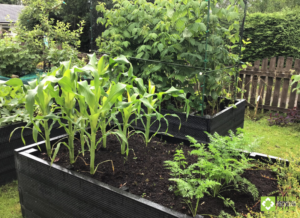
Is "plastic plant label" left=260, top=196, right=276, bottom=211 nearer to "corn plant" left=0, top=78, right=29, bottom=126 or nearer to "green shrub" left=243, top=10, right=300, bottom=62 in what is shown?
"corn plant" left=0, top=78, right=29, bottom=126

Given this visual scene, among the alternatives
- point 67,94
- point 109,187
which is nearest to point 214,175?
point 109,187

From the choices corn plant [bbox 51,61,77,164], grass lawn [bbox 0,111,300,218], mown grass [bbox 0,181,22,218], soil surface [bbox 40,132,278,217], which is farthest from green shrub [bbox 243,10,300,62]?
mown grass [bbox 0,181,22,218]

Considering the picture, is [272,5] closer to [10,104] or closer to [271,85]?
[271,85]

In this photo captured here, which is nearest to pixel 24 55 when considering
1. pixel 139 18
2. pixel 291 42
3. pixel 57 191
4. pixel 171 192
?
pixel 139 18

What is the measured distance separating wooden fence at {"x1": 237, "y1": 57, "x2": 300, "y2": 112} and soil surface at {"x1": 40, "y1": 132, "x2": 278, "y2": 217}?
342cm

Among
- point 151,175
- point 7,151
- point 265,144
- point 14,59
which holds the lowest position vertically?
point 265,144

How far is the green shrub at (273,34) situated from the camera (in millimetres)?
6590

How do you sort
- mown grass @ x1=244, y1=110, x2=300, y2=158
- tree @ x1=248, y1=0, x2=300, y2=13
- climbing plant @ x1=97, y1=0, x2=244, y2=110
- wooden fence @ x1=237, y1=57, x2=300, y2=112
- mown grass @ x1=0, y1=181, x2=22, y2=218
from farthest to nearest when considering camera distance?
tree @ x1=248, y1=0, x2=300, y2=13 → wooden fence @ x1=237, y1=57, x2=300, y2=112 → mown grass @ x1=244, y1=110, x2=300, y2=158 → climbing plant @ x1=97, y1=0, x2=244, y2=110 → mown grass @ x1=0, y1=181, x2=22, y2=218

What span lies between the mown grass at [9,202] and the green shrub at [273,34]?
6170 mm

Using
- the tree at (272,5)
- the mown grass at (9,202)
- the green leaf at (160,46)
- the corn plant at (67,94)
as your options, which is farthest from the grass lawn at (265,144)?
the tree at (272,5)

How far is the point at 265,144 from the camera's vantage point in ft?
13.3

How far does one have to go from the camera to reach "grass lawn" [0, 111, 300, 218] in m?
2.40

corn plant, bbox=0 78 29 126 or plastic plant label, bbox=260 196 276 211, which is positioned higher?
corn plant, bbox=0 78 29 126

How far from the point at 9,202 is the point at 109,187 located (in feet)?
4.39
